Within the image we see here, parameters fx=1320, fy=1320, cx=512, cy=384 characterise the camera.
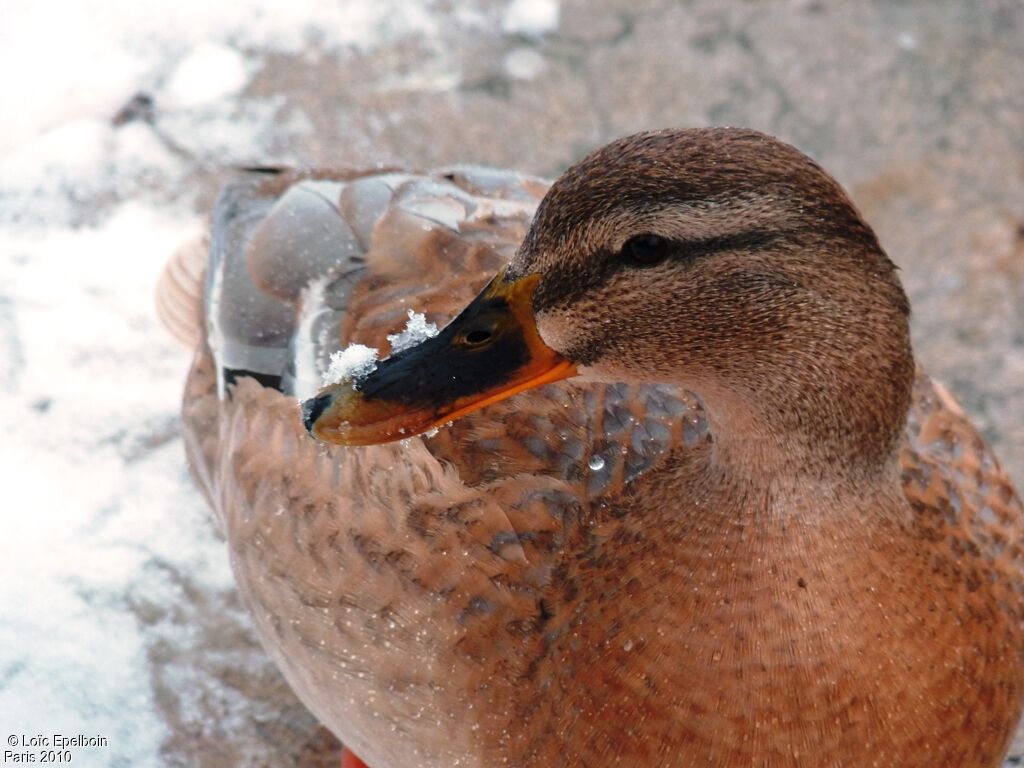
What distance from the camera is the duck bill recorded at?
2.00 meters

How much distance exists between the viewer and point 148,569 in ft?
10.9

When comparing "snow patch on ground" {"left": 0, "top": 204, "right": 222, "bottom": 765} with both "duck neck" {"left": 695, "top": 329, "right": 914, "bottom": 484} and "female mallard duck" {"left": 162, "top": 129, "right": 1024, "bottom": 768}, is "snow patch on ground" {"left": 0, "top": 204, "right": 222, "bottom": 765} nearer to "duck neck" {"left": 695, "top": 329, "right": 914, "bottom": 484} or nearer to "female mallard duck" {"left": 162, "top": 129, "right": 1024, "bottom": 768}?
"female mallard duck" {"left": 162, "top": 129, "right": 1024, "bottom": 768}

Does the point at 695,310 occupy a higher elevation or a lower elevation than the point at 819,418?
higher

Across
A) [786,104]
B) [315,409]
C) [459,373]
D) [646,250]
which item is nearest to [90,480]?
[315,409]

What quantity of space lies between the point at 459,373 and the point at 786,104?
2.81 meters

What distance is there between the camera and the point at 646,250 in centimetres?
191

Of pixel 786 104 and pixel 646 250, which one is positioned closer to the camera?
pixel 646 250

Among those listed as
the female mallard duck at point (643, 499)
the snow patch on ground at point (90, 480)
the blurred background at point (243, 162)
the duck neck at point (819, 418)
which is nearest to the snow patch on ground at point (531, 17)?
the blurred background at point (243, 162)

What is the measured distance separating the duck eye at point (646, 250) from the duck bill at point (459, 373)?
151 mm

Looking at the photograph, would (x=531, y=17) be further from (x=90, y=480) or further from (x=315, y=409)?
(x=315, y=409)

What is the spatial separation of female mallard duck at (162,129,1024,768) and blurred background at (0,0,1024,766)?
0.67m

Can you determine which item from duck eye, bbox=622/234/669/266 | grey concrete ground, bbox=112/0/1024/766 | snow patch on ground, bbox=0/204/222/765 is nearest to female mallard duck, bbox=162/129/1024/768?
duck eye, bbox=622/234/669/266

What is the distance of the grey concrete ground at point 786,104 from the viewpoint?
4008 millimetres

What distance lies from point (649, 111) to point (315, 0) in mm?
1301
